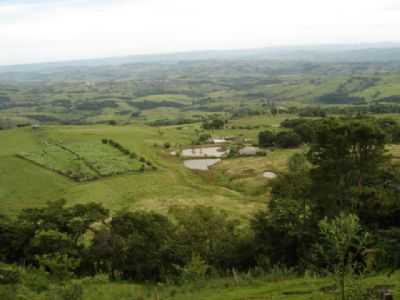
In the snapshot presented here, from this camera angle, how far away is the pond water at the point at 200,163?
81812 mm

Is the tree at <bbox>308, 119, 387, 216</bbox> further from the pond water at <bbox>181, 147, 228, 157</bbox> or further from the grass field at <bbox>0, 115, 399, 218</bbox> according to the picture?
the pond water at <bbox>181, 147, 228, 157</bbox>

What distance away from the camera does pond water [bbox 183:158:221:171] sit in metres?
81.8

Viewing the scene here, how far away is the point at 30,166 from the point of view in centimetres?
7925

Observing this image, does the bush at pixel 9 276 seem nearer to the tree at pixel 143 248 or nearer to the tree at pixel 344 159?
the tree at pixel 143 248

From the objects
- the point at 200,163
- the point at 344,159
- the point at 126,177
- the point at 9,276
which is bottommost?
the point at 200,163

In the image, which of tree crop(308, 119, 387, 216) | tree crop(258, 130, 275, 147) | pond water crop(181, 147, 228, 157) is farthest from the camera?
tree crop(258, 130, 275, 147)

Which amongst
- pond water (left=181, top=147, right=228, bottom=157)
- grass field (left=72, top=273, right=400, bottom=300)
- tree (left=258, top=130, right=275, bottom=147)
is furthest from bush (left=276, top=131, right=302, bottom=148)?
grass field (left=72, top=273, right=400, bottom=300)

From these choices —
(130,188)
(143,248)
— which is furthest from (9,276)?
(130,188)

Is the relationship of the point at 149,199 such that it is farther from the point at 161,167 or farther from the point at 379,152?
the point at 379,152

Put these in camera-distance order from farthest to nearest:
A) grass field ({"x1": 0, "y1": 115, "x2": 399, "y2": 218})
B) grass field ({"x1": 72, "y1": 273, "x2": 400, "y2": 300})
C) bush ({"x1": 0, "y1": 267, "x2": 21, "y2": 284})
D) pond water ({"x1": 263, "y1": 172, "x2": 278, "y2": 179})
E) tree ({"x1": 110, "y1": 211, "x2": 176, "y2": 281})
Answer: pond water ({"x1": 263, "y1": 172, "x2": 278, "y2": 179})
grass field ({"x1": 0, "y1": 115, "x2": 399, "y2": 218})
tree ({"x1": 110, "y1": 211, "x2": 176, "y2": 281})
bush ({"x1": 0, "y1": 267, "x2": 21, "y2": 284})
grass field ({"x1": 72, "y1": 273, "x2": 400, "y2": 300})

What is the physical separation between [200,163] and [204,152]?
10450 mm

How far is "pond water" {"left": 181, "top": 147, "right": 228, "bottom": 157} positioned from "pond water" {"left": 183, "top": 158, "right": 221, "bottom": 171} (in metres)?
3.90

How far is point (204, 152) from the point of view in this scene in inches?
3765

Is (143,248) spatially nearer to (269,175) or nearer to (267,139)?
(269,175)
